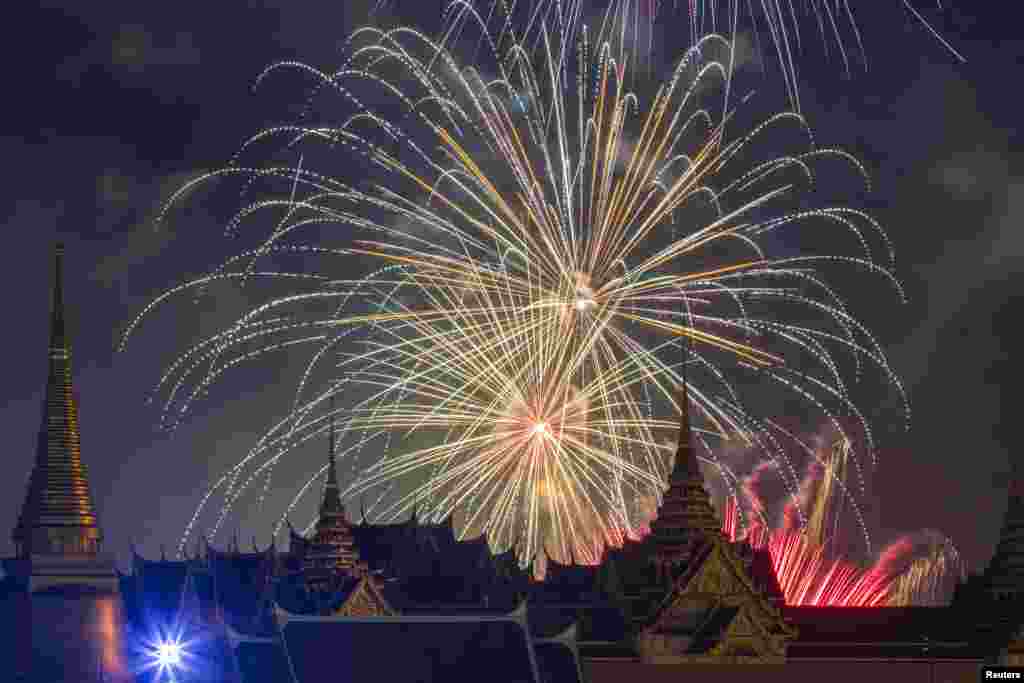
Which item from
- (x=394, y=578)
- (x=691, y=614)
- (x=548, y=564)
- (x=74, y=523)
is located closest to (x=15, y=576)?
(x=74, y=523)

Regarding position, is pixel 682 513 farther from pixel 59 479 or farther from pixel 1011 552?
pixel 59 479

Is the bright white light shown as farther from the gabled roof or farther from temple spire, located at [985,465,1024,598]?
temple spire, located at [985,465,1024,598]

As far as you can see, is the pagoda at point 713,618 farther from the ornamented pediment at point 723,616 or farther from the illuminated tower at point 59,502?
the illuminated tower at point 59,502

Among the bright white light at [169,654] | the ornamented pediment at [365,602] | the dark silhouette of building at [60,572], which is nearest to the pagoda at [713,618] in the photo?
the ornamented pediment at [365,602]

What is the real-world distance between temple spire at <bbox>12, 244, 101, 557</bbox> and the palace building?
6 cm

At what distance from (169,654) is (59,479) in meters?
6.59

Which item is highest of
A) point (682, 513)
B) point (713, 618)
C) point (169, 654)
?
point (682, 513)

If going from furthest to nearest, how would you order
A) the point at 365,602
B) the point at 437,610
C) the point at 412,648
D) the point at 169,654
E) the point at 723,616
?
the point at 169,654
the point at 437,610
the point at 365,602
the point at 723,616
the point at 412,648

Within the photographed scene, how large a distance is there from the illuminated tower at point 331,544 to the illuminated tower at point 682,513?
9389 millimetres

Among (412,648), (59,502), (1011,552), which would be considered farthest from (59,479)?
(1011,552)

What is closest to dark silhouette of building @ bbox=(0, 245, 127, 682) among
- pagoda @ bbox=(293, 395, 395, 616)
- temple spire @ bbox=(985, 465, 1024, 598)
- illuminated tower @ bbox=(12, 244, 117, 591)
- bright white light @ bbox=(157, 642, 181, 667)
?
illuminated tower @ bbox=(12, 244, 117, 591)

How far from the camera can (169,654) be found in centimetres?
7300

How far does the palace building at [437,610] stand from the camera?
6212 cm

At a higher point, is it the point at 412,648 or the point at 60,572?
the point at 60,572
